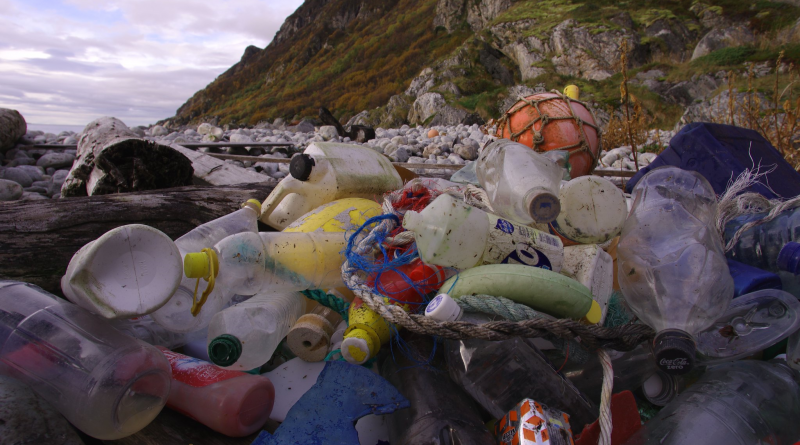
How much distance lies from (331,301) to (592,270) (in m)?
0.96

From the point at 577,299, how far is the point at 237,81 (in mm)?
54420

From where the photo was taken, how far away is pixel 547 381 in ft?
4.25

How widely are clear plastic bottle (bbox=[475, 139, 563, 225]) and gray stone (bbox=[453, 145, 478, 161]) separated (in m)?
4.07

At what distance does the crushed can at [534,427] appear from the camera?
1009mm

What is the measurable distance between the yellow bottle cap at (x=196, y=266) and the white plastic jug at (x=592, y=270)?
1225mm

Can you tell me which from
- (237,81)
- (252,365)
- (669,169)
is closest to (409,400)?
(252,365)

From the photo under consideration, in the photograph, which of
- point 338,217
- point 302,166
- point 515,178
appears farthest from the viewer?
point 302,166

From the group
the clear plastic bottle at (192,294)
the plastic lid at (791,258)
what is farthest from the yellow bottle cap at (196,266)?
the plastic lid at (791,258)

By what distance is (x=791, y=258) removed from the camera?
4.45ft

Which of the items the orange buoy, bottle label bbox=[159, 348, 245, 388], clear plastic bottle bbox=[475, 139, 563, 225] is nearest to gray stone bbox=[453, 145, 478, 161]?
the orange buoy

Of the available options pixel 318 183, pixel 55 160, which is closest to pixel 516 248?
pixel 318 183

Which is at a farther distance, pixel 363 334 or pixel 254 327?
pixel 254 327

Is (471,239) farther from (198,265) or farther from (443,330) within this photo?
(198,265)

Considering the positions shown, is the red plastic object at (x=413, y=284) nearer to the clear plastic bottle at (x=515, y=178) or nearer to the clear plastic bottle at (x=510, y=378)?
the clear plastic bottle at (x=510, y=378)
